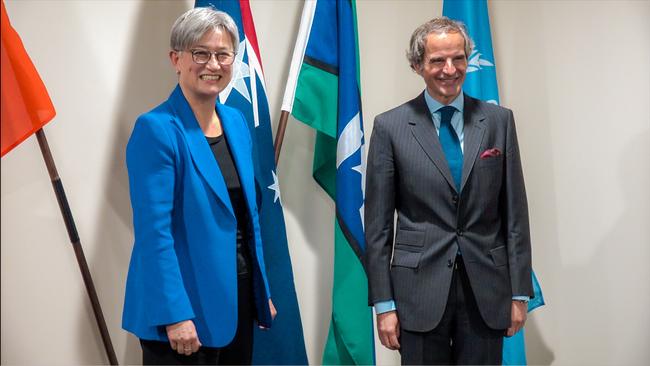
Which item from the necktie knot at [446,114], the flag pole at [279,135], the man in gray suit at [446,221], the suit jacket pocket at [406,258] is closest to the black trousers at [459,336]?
the man in gray suit at [446,221]

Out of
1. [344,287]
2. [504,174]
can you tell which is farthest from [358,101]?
[504,174]

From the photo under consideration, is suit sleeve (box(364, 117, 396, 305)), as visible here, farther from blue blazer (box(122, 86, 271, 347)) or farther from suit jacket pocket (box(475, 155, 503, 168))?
blue blazer (box(122, 86, 271, 347))

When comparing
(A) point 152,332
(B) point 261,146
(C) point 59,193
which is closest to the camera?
(A) point 152,332

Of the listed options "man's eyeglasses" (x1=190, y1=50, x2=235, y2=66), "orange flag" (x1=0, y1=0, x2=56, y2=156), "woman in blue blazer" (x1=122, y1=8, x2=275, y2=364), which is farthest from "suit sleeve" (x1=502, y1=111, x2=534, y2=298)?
"orange flag" (x1=0, y1=0, x2=56, y2=156)

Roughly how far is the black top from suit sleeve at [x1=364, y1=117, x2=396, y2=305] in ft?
1.14

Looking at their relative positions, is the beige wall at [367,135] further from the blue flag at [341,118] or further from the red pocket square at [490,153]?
the red pocket square at [490,153]

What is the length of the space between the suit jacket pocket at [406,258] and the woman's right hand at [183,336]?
588 millimetres

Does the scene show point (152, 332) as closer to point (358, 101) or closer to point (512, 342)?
point (358, 101)

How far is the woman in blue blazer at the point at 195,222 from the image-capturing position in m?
1.81

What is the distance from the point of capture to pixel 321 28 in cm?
291

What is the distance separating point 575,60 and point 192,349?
6.90 ft

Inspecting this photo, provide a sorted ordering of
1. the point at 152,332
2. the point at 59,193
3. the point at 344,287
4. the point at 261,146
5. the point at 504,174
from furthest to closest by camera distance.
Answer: the point at 344,287
the point at 261,146
the point at 59,193
the point at 504,174
the point at 152,332

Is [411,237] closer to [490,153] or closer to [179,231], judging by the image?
[490,153]

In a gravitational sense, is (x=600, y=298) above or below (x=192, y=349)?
below
